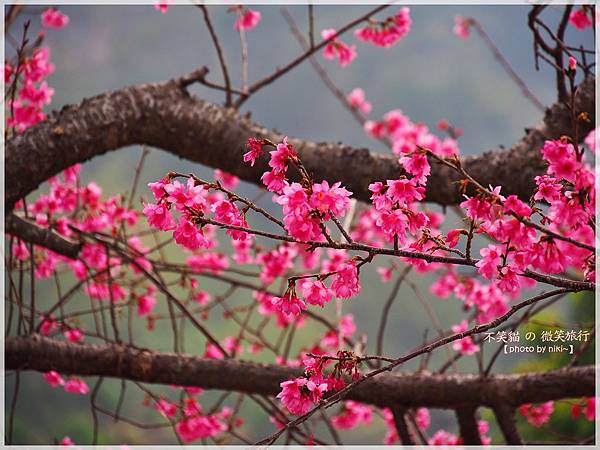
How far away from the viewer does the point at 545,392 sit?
1521 mm

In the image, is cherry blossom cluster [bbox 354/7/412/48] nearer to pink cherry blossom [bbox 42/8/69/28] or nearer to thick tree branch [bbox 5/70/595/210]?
thick tree branch [bbox 5/70/595/210]

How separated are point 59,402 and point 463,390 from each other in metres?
2.93

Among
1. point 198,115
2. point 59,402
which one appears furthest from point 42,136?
point 59,402

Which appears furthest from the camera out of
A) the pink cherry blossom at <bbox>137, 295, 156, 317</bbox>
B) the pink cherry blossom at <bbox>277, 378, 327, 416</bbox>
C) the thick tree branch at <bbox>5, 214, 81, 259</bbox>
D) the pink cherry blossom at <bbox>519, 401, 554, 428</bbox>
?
the pink cherry blossom at <bbox>137, 295, 156, 317</bbox>

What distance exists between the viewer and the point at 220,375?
1.57m

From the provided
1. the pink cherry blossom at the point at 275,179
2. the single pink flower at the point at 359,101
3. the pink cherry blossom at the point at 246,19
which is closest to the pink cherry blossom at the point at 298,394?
the pink cherry blossom at the point at 275,179

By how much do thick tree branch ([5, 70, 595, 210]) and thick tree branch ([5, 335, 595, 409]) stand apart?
13.8 inches

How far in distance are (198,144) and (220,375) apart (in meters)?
0.53

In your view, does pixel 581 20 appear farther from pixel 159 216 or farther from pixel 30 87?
pixel 30 87

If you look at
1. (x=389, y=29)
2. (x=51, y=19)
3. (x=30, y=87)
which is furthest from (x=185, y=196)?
(x=51, y=19)

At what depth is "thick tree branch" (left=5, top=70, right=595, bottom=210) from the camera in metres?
1.49

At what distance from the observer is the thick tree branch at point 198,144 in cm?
149

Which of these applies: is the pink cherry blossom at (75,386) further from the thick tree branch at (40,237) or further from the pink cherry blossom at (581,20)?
the pink cherry blossom at (581,20)

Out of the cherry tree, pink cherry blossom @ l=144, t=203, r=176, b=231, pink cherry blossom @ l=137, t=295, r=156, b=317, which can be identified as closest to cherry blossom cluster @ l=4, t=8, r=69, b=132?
the cherry tree
